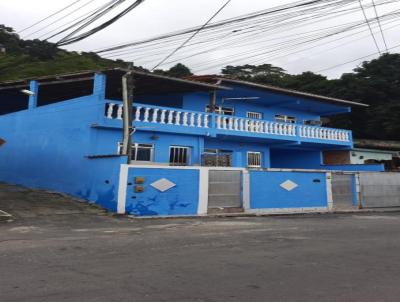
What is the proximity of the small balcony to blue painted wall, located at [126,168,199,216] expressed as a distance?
3208 millimetres

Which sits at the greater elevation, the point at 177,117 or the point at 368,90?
the point at 368,90

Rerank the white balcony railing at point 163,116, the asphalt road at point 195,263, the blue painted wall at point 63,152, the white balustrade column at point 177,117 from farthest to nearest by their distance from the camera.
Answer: the white balustrade column at point 177,117 → the white balcony railing at point 163,116 → the blue painted wall at point 63,152 → the asphalt road at point 195,263

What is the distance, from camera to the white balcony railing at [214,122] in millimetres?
17289

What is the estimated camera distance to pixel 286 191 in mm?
17172

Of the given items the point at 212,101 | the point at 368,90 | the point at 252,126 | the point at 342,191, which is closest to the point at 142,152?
the point at 212,101

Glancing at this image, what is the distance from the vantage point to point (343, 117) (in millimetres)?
39375

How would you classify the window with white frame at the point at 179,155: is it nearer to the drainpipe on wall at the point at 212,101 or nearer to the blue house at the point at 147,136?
the blue house at the point at 147,136

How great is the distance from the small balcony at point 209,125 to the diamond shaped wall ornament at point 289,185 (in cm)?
392

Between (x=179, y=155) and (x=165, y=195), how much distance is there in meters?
4.82

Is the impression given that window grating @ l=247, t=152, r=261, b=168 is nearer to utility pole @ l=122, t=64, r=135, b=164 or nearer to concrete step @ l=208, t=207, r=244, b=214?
concrete step @ l=208, t=207, r=244, b=214

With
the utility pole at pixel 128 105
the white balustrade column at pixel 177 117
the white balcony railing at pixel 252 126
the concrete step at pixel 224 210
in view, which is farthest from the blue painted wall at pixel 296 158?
the utility pole at pixel 128 105

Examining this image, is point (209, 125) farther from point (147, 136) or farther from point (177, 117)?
point (147, 136)

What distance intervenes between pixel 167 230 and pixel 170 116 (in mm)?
8164

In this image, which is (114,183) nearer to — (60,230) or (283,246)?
(60,230)
